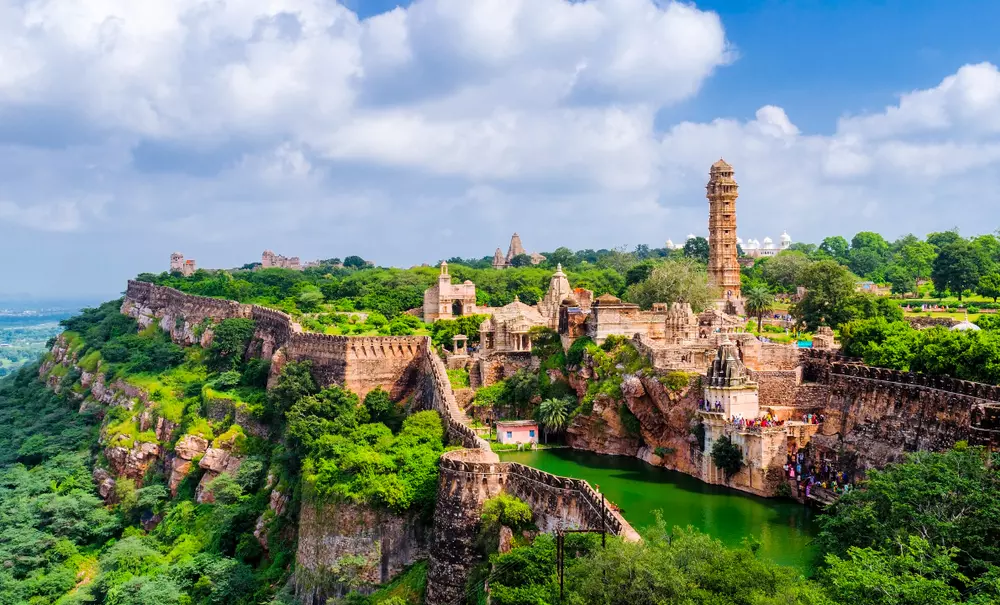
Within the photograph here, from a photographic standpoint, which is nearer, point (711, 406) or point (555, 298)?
point (711, 406)

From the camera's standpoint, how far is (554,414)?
4319 cm

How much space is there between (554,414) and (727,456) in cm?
1008

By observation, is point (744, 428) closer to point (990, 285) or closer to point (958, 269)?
point (990, 285)

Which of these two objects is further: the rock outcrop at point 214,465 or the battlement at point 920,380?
the rock outcrop at point 214,465

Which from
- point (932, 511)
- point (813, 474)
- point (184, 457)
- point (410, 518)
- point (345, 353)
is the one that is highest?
point (345, 353)

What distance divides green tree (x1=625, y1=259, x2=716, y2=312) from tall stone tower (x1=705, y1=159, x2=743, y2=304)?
8.26 meters

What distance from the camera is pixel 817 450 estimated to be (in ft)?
115

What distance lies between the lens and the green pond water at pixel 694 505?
97.0ft

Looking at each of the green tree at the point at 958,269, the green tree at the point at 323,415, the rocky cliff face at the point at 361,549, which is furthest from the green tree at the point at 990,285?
the rocky cliff face at the point at 361,549

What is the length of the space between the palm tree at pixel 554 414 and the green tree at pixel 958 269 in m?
37.3

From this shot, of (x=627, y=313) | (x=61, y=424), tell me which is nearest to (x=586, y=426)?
(x=627, y=313)

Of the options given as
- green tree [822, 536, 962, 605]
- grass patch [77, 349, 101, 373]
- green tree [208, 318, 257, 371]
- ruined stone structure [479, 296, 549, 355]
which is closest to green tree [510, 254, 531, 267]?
grass patch [77, 349, 101, 373]

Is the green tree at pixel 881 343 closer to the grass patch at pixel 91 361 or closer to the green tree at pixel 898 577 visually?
the green tree at pixel 898 577

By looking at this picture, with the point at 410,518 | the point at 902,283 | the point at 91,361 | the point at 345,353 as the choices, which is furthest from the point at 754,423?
the point at 91,361
